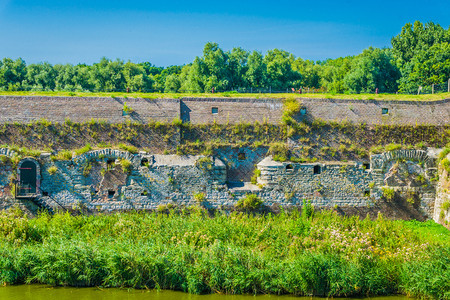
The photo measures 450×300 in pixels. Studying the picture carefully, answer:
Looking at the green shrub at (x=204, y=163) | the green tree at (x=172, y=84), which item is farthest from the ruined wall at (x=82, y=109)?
the green tree at (x=172, y=84)

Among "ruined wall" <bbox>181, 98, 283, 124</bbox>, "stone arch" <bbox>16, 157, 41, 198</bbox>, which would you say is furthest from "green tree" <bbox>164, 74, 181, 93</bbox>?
"stone arch" <bbox>16, 157, 41, 198</bbox>

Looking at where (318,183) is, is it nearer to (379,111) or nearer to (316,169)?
(316,169)

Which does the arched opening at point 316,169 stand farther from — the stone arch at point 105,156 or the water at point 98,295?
the water at point 98,295

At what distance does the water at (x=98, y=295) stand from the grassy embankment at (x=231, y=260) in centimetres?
25

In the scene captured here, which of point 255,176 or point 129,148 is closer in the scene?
point 129,148

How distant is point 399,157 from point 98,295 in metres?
14.1

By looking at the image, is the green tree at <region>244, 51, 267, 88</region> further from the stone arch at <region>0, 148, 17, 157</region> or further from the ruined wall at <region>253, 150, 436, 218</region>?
the stone arch at <region>0, 148, 17, 157</region>

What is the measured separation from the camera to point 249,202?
21.5 metres

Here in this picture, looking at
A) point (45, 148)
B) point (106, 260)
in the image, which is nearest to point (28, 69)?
point (45, 148)

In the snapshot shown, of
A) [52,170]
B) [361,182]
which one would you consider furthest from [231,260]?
[52,170]

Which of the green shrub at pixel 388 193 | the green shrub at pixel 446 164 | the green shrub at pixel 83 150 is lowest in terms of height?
the green shrub at pixel 388 193

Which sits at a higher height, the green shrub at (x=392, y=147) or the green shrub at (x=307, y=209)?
the green shrub at (x=392, y=147)

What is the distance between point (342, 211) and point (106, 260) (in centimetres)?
1089

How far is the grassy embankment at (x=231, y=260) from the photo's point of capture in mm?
15219
